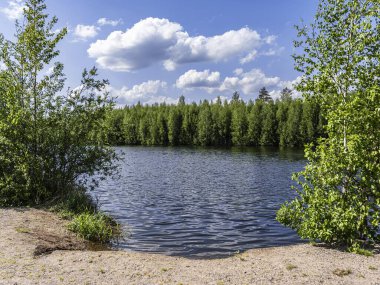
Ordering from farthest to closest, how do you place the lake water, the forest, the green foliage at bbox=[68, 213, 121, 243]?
the forest
the lake water
the green foliage at bbox=[68, 213, 121, 243]

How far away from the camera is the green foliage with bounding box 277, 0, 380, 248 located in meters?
12.8

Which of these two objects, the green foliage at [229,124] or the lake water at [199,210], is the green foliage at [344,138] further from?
the green foliage at [229,124]

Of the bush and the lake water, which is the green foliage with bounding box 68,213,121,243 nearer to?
the lake water

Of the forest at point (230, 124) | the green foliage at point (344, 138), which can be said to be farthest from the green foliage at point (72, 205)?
the forest at point (230, 124)

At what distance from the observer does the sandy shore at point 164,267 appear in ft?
33.0

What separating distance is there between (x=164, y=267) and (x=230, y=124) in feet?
366

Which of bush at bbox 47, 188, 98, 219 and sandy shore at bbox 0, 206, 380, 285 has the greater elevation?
bush at bbox 47, 188, 98, 219

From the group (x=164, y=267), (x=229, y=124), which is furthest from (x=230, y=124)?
(x=164, y=267)

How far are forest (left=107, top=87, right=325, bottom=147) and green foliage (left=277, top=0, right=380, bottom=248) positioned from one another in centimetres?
8655

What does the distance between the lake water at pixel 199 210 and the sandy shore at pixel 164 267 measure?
3.28 m

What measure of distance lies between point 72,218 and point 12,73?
29.5 ft

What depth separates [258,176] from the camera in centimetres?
4153

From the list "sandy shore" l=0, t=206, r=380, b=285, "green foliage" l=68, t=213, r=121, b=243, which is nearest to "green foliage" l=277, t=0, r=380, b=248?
"sandy shore" l=0, t=206, r=380, b=285

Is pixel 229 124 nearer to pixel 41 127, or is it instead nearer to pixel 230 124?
pixel 230 124
